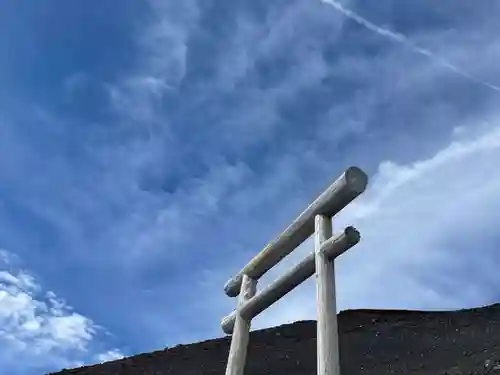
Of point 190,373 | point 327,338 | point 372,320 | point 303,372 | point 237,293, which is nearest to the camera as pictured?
point 327,338

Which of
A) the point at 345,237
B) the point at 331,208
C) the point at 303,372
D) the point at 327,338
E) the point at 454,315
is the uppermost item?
the point at 454,315

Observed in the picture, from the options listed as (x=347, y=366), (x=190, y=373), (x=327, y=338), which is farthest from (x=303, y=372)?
(x=327, y=338)

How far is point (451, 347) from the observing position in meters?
9.41

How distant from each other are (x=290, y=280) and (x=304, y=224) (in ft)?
1.49

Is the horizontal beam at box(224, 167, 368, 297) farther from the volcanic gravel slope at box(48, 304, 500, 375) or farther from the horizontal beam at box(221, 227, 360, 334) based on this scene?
the volcanic gravel slope at box(48, 304, 500, 375)

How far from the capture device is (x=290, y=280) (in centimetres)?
482

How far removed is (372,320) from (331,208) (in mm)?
8212

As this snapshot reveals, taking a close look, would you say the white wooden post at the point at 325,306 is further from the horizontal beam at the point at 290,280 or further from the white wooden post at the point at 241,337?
the white wooden post at the point at 241,337

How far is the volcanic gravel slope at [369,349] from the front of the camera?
897 centimetres

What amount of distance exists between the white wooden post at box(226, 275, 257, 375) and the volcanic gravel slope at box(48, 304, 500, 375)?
12.3 ft

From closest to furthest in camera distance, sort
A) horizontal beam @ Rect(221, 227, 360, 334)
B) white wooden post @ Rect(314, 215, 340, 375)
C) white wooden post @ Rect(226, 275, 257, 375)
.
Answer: white wooden post @ Rect(314, 215, 340, 375)
horizontal beam @ Rect(221, 227, 360, 334)
white wooden post @ Rect(226, 275, 257, 375)

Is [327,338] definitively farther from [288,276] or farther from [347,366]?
[347,366]

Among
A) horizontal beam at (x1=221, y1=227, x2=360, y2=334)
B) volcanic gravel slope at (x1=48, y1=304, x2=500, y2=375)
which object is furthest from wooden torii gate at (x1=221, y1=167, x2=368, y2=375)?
volcanic gravel slope at (x1=48, y1=304, x2=500, y2=375)

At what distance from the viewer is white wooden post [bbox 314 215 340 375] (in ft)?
12.8
